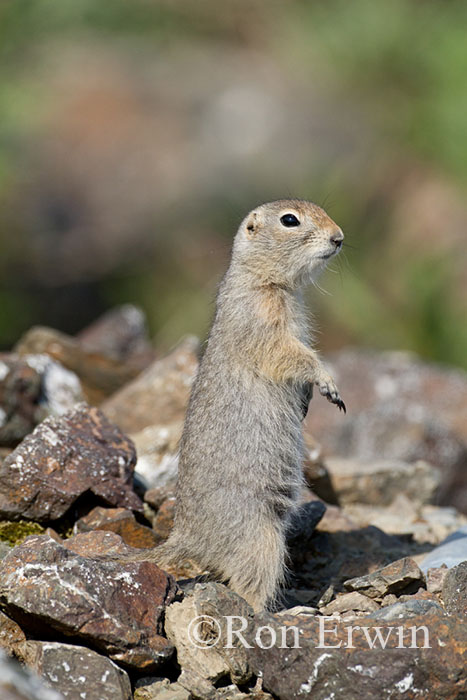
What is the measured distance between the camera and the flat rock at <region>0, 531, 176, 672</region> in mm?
4562

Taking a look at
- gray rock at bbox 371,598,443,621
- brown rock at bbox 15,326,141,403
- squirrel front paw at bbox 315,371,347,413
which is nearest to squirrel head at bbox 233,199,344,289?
squirrel front paw at bbox 315,371,347,413

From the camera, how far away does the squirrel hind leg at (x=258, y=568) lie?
544cm

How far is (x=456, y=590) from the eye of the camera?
5.01 m

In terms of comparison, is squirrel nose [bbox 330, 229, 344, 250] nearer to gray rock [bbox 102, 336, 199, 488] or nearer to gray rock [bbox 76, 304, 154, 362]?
gray rock [bbox 102, 336, 199, 488]

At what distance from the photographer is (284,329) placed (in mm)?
5996

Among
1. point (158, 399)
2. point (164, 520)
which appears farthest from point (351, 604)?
point (158, 399)

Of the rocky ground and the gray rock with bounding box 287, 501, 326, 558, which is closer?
the rocky ground

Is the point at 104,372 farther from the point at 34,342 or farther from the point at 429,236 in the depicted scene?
the point at 429,236

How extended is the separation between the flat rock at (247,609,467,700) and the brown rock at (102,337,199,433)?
142 inches

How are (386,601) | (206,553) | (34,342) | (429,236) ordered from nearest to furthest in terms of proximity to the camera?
1. (386,601)
2. (206,553)
3. (34,342)
4. (429,236)

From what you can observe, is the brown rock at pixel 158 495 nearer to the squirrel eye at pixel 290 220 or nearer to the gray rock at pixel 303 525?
the gray rock at pixel 303 525

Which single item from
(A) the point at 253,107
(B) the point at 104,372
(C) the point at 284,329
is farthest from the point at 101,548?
(A) the point at 253,107

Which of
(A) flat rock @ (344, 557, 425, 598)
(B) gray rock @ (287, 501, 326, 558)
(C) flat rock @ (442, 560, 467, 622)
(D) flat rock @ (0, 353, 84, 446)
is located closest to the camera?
(C) flat rock @ (442, 560, 467, 622)

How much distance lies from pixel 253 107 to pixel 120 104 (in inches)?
137
